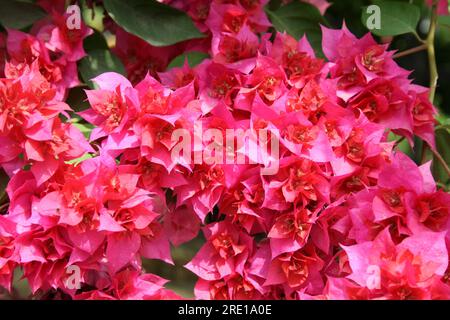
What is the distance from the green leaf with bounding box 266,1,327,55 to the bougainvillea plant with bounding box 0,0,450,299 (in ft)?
0.41

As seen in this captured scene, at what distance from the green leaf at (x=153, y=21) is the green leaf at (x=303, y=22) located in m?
0.17

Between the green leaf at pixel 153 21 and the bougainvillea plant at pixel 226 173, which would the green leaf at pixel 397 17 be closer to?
the bougainvillea plant at pixel 226 173

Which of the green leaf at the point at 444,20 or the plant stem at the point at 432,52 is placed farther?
the green leaf at the point at 444,20

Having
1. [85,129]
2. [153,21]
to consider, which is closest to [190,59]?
[153,21]

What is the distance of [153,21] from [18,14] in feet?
0.70

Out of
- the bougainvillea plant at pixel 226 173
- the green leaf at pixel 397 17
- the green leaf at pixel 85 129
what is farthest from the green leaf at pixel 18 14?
the green leaf at pixel 397 17

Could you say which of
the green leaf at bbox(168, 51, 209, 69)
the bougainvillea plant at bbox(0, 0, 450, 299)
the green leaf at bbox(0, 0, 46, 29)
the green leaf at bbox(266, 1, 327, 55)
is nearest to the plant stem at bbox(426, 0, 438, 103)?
the bougainvillea plant at bbox(0, 0, 450, 299)

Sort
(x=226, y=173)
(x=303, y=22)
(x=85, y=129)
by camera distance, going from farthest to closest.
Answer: (x=303, y=22) < (x=85, y=129) < (x=226, y=173)

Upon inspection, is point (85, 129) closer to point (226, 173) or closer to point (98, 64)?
point (98, 64)

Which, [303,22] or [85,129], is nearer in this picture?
[85,129]

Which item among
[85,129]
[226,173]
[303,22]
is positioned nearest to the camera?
[226,173]

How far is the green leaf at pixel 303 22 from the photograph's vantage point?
3.67ft

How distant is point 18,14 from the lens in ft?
3.44

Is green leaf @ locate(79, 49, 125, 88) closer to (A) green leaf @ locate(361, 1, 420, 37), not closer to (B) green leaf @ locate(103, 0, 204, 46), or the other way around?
(B) green leaf @ locate(103, 0, 204, 46)
